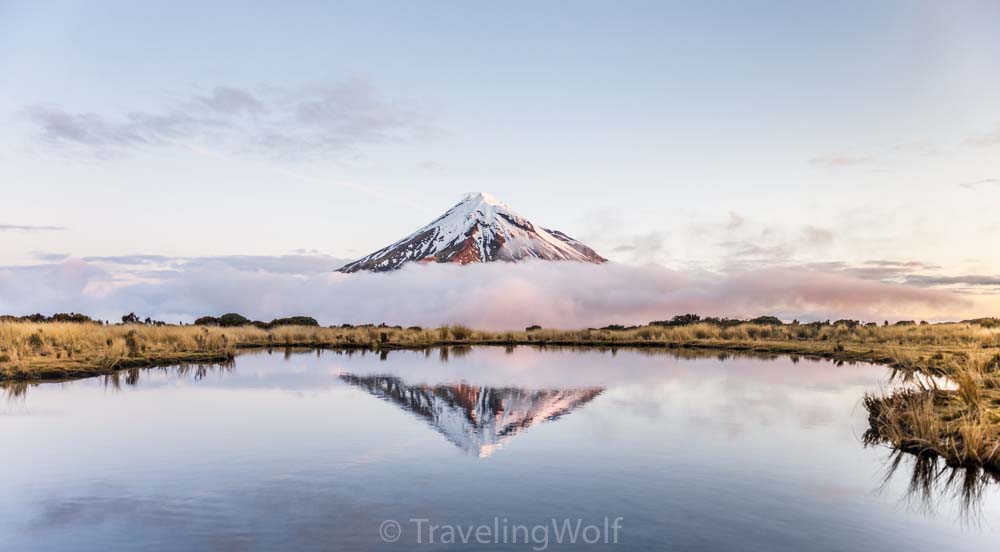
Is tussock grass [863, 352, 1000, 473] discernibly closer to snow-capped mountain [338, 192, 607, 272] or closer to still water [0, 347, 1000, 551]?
still water [0, 347, 1000, 551]

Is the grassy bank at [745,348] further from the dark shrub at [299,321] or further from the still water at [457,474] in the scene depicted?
the dark shrub at [299,321]

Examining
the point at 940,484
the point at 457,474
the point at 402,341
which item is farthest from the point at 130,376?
the point at 402,341

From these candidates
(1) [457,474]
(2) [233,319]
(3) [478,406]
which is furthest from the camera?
(2) [233,319]

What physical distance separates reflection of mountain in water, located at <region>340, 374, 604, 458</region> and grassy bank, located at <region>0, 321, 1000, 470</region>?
8.32 meters

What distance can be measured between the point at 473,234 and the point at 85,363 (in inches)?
5995

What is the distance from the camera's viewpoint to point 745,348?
159 feet

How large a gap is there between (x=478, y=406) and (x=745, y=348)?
34.8 meters

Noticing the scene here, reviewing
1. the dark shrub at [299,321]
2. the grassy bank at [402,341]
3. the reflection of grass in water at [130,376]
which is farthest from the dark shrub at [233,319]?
the reflection of grass in water at [130,376]

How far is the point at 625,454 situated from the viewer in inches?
508

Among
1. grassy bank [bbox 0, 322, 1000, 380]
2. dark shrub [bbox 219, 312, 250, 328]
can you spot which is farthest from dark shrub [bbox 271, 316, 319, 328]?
grassy bank [bbox 0, 322, 1000, 380]

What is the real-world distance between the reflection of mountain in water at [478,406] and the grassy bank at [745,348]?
328 inches

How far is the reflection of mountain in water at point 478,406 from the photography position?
49.0 feet

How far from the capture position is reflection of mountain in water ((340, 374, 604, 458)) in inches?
588

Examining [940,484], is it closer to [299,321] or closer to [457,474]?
[457,474]
